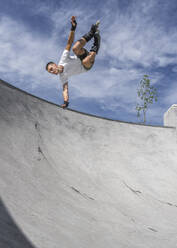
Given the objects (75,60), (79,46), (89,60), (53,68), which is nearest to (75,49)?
(79,46)

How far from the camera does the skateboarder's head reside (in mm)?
4627

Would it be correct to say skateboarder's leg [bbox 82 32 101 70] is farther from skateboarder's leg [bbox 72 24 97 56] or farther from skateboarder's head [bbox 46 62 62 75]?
skateboarder's head [bbox 46 62 62 75]

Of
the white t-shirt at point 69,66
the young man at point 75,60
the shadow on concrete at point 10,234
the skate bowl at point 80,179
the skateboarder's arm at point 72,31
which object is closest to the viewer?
the shadow on concrete at point 10,234

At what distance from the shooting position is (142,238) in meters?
4.20

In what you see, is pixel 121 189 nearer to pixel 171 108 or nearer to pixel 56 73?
→ pixel 56 73

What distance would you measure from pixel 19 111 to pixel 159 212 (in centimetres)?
493

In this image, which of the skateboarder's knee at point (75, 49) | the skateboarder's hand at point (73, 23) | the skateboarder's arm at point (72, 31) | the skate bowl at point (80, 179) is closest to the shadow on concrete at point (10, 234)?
the skate bowl at point (80, 179)

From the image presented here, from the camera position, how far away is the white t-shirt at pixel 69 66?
15.1ft

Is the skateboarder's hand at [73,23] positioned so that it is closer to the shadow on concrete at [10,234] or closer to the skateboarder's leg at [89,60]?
the skateboarder's leg at [89,60]

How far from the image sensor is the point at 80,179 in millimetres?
6000

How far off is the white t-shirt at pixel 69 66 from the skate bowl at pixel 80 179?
2.14 metres

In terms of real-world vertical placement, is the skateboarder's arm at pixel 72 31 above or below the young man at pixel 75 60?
above

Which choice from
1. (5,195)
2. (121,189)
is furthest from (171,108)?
(5,195)

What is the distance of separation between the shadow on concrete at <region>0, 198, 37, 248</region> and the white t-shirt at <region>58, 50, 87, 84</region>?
281 centimetres
